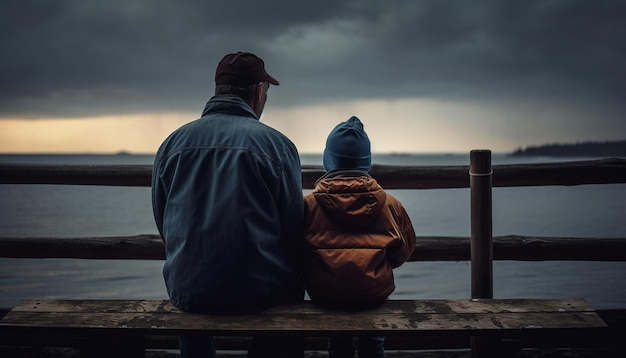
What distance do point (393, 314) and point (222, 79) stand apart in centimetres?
132

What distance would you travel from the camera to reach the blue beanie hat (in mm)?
2746

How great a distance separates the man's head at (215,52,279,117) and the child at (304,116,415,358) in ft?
1.64

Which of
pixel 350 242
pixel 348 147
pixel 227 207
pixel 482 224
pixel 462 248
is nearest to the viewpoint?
pixel 227 207

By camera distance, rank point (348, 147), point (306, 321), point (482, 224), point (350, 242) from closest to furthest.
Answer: point (306, 321)
point (350, 242)
point (348, 147)
point (482, 224)

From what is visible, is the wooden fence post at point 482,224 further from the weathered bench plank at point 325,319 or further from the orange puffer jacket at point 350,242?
the orange puffer jacket at point 350,242

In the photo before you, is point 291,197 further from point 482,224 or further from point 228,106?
point 482,224

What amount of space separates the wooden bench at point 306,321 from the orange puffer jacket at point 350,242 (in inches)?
4.1

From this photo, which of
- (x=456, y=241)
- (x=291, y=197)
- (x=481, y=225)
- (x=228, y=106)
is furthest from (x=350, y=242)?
(x=456, y=241)

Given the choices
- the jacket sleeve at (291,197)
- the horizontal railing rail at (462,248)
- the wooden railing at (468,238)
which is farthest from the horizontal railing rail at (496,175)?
the jacket sleeve at (291,197)

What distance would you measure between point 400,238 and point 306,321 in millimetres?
591

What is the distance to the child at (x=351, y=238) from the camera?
2529 mm

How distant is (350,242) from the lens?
2.56 m

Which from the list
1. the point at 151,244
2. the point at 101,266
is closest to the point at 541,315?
the point at 151,244

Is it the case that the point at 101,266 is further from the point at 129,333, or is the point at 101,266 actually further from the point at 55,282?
the point at 129,333
